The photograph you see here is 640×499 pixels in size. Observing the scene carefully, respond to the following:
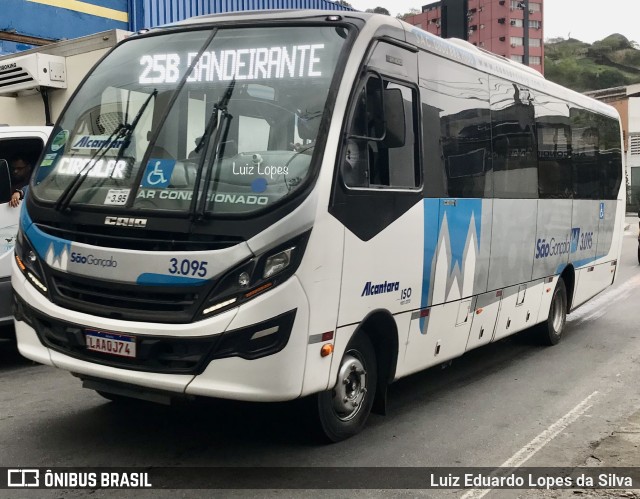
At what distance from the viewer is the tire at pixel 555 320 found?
30.8 feet

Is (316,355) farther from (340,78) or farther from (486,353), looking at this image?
(486,353)

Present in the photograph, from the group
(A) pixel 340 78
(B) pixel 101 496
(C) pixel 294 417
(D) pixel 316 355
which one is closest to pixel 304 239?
(D) pixel 316 355

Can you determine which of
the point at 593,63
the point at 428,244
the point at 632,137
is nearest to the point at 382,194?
the point at 428,244

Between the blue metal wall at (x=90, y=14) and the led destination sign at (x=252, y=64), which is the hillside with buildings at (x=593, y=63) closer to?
the blue metal wall at (x=90, y=14)

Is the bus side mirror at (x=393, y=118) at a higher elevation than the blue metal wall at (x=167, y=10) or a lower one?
lower

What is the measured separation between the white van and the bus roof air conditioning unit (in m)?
2.16

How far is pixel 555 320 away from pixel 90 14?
1186 cm

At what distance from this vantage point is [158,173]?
15.8 ft

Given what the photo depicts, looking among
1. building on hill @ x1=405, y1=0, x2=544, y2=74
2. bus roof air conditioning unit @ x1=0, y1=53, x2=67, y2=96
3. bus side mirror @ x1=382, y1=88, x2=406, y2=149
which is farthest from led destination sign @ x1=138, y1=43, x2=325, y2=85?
building on hill @ x1=405, y1=0, x2=544, y2=74

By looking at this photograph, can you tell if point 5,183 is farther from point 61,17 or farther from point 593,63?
point 593,63

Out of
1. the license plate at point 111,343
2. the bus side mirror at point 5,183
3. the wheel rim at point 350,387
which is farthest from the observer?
the bus side mirror at point 5,183

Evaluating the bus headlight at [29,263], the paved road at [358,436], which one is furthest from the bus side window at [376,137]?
the bus headlight at [29,263]

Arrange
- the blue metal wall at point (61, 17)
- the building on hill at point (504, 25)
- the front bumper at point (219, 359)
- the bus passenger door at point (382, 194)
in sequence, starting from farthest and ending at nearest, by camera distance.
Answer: the building on hill at point (504, 25) < the blue metal wall at point (61, 17) < the bus passenger door at point (382, 194) < the front bumper at point (219, 359)

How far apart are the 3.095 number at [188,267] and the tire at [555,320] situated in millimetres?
6045
